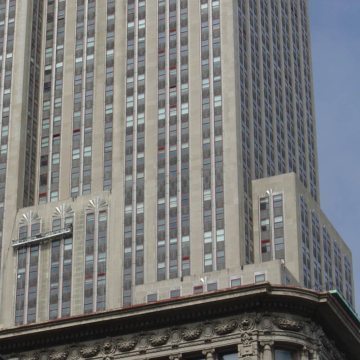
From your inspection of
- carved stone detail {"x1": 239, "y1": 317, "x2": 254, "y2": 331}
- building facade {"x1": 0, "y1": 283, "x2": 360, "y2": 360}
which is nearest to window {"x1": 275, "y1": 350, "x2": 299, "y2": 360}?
building facade {"x1": 0, "y1": 283, "x2": 360, "y2": 360}

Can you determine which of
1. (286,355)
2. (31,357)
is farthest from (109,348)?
(286,355)

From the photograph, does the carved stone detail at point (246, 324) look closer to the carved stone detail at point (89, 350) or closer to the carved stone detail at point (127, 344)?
the carved stone detail at point (127, 344)

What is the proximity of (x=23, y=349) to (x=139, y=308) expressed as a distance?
1061 cm

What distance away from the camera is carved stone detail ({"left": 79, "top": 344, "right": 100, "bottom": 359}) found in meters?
115

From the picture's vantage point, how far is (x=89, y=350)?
116 m

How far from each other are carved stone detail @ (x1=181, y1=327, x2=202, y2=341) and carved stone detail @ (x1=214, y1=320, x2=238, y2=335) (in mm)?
1367

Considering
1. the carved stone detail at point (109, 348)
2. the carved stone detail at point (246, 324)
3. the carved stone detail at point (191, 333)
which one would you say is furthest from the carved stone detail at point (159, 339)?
the carved stone detail at point (246, 324)

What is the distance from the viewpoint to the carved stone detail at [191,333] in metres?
113

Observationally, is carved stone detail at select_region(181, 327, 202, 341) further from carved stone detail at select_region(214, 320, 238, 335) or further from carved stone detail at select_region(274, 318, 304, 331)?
carved stone detail at select_region(274, 318, 304, 331)

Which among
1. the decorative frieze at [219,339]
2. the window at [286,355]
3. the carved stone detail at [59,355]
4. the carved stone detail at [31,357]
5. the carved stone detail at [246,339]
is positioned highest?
the carved stone detail at [31,357]

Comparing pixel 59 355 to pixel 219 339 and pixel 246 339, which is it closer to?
pixel 219 339

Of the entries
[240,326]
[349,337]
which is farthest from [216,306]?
[349,337]

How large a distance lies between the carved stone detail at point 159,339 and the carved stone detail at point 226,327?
4.04 m

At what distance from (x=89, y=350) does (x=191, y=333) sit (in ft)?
28.0
